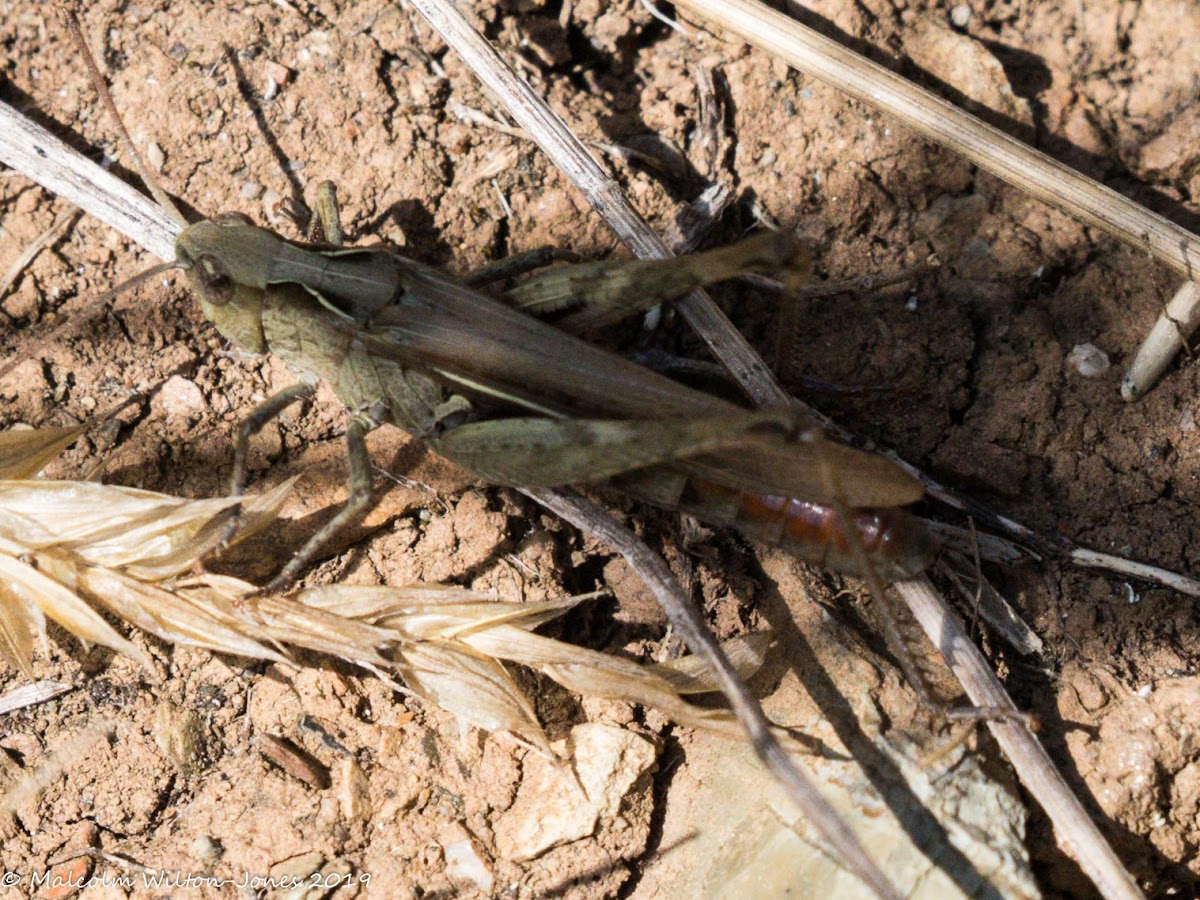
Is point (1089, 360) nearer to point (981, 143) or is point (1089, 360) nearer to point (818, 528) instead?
point (981, 143)

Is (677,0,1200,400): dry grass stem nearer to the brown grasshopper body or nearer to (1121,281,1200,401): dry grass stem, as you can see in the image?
(1121,281,1200,401): dry grass stem

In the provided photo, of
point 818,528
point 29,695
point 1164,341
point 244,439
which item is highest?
point 244,439

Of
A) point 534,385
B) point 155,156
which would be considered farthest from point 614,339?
point 155,156

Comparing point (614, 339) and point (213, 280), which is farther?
point (614, 339)

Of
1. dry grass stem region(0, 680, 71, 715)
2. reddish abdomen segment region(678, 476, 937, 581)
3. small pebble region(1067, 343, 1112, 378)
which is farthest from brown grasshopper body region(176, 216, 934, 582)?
small pebble region(1067, 343, 1112, 378)

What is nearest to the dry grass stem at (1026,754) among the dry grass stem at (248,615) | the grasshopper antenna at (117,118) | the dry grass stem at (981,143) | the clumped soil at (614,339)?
the clumped soil at (614,339)

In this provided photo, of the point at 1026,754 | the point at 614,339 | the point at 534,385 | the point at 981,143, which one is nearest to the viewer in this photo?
the point at 1026,754

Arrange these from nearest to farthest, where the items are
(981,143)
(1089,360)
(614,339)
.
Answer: (981,143)
(1089,360)
(614,339)
